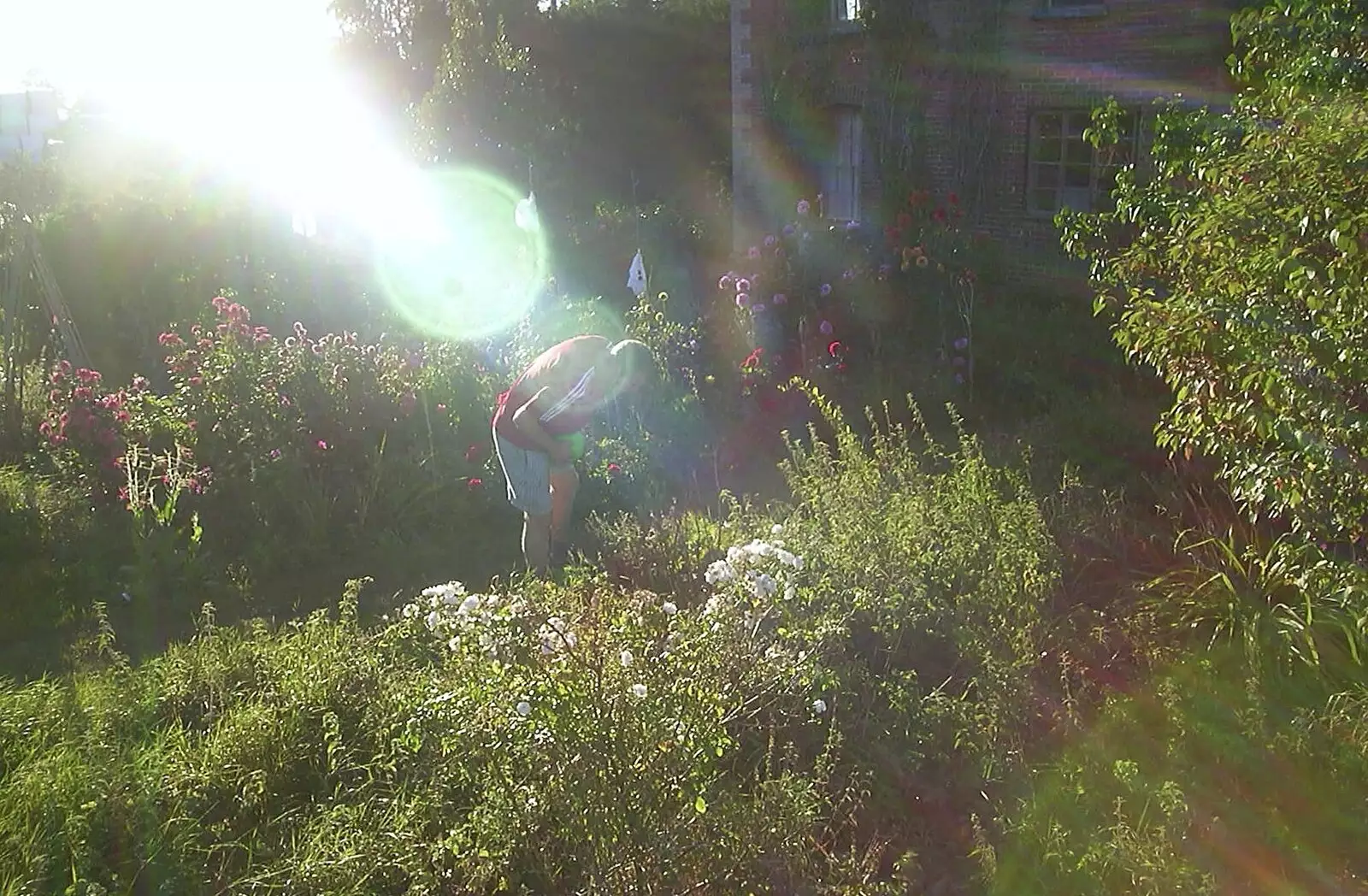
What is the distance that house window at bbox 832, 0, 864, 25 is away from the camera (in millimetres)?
12578

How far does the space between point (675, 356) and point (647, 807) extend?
14.8ft

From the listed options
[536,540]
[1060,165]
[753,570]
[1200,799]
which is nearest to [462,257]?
[1060,165]

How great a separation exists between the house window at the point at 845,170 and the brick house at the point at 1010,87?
1.43 feet

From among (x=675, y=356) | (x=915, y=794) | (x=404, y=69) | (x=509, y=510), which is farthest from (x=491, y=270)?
(x=404, y=69)

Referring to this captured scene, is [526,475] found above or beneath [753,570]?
beneath

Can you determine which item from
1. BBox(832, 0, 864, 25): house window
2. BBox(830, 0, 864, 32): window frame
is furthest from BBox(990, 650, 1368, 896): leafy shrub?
BBox(832, 0, 864, 25): house window

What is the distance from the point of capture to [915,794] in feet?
10.7

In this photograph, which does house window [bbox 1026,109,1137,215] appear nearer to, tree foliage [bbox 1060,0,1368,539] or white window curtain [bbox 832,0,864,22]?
white window curtain [bbox 832,0,864,22]

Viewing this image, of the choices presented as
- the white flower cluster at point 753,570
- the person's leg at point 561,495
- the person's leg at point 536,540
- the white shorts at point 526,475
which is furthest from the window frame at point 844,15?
the white flower cluster at point 753,570

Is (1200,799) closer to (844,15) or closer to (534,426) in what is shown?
(534,426)

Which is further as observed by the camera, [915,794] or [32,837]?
[915,794]

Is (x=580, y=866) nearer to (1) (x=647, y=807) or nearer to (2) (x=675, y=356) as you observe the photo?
(1) (x=647, y=807)

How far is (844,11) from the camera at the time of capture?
42.2 feet

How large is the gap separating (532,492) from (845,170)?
10.1 metres
